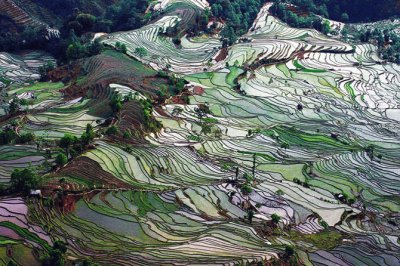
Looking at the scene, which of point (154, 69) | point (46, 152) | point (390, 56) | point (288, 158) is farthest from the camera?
point (390, 56)

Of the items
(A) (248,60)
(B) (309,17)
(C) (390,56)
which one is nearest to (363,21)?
(B) (309,17)

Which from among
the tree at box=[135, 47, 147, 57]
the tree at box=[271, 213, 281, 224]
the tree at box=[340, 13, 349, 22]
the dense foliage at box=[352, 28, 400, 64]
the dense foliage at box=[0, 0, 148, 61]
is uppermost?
the tree at box=[271, 213, 281, 224]

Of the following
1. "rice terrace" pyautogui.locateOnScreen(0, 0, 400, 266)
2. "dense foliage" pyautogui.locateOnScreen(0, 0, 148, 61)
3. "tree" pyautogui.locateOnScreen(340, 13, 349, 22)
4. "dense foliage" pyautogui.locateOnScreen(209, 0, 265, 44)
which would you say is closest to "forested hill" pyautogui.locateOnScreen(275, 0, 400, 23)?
"tree" pyautogui.locateOnScreen(340, 13, 349, 22)

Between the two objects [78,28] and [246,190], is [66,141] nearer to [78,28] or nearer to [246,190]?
[246,190]

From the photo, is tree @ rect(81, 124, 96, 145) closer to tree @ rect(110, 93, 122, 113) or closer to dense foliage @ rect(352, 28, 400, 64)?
tree @ rect(110, 93, 122, 113)

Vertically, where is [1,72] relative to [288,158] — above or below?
below

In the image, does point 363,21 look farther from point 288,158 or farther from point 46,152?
point 46,152

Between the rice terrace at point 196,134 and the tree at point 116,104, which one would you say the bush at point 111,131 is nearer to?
the rice terrace at point 196,134
